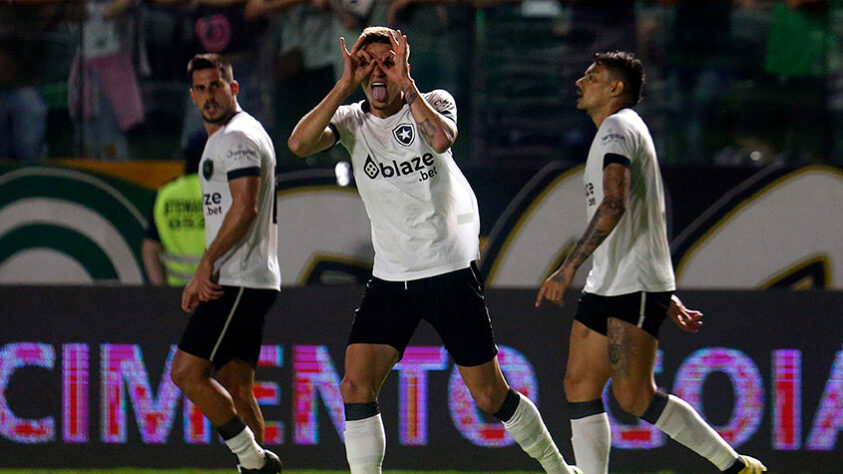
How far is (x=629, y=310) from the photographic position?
18.4 feet

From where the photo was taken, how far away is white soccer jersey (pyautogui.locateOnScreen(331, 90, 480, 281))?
209 inches

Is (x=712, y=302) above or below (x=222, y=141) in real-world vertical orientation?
below

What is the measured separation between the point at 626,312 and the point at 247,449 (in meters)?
1.88

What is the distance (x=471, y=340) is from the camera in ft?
17.6

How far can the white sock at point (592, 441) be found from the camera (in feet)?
18.5

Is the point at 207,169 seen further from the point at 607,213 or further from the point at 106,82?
the point at 106,82

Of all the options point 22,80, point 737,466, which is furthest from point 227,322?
point 22,80

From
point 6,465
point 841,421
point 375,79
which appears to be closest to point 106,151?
point 6,465

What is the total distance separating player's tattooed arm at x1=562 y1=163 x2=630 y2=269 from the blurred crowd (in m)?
2.58

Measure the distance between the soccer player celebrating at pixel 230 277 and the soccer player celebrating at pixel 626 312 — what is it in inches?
57.7

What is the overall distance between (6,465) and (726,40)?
4.97 metres

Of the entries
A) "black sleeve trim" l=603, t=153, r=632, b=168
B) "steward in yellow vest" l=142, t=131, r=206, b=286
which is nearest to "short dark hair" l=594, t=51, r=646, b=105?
"black sleeve trim" l=603, t=153, r=632, b=168

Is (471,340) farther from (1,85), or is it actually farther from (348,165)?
(1,85)

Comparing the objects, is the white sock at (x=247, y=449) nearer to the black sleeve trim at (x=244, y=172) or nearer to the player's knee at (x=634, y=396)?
the black sleeve trim at (x=244, y=172)
